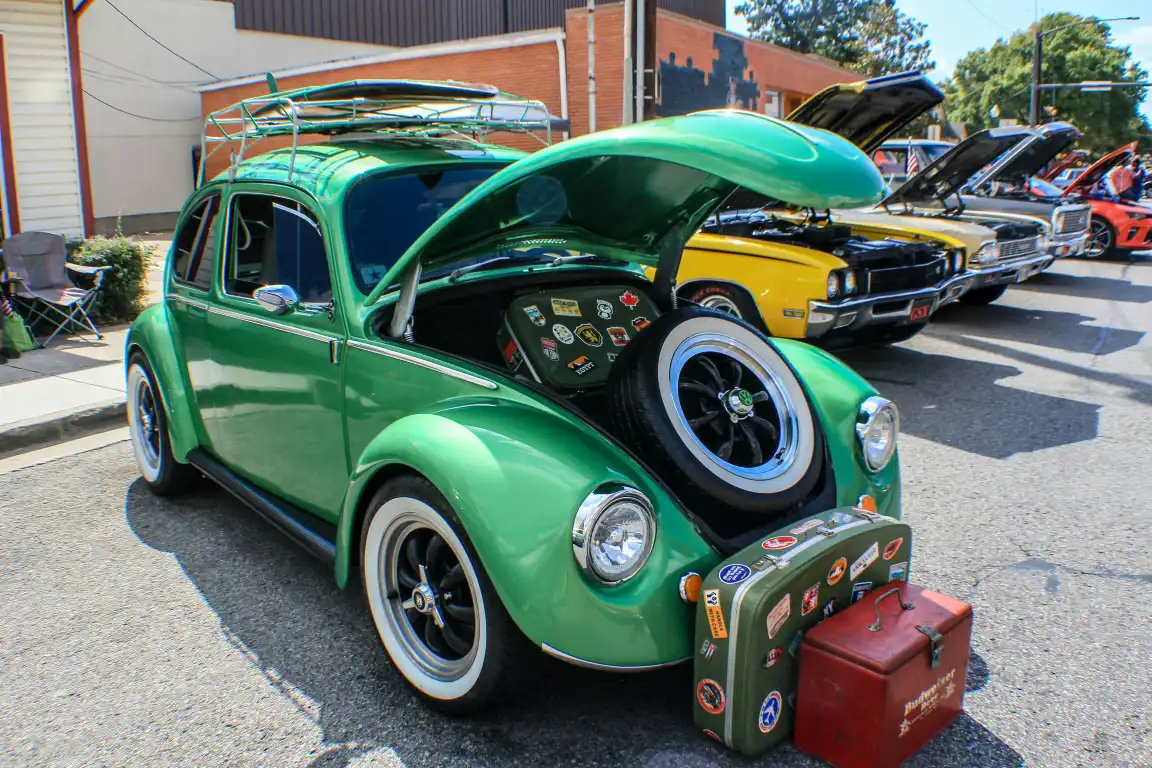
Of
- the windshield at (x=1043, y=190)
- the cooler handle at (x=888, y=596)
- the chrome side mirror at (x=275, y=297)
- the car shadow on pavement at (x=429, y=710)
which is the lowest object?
the car shadow on pavement at (x=429, y=710)

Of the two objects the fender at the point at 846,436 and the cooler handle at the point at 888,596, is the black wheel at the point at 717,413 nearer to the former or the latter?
the fender at the point at 846,436

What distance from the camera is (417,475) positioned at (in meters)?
2.88

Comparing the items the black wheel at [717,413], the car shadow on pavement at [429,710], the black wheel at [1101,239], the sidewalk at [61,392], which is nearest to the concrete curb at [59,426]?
the sidewalk at [61,392]

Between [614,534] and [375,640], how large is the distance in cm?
129

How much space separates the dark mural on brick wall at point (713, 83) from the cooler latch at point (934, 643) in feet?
54.2

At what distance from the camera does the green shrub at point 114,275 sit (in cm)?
938

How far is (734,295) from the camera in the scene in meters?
7.58

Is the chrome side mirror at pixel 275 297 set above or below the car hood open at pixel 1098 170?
below

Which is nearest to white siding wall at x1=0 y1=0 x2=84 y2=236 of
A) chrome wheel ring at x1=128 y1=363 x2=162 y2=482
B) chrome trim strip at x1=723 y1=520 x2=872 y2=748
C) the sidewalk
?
the sidewalk

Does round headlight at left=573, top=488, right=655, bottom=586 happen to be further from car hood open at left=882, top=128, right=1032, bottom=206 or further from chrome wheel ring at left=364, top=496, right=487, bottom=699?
car hood open at left=882, top=128, right=1032, bottom=206

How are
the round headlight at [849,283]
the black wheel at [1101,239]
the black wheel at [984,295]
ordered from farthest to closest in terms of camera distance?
the black wheel at [1101,239] < the black wheel at [984,295] < the round headlight at [849,283]

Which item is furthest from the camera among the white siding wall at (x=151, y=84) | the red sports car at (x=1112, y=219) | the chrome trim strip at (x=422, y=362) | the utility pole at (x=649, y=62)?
the white siding wall at (x=151, y=84)

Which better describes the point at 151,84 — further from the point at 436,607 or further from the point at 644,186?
the point at 436,607

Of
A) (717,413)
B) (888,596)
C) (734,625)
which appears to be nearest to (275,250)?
(717,413)
